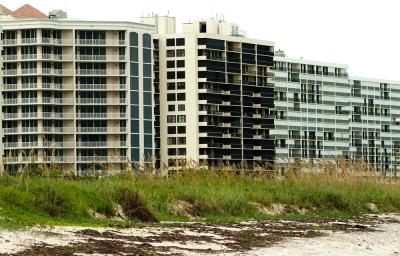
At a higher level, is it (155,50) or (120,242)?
(155,50)

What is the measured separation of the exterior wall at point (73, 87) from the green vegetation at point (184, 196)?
261 feet

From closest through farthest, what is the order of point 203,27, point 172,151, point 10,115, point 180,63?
1. point 10,115
2. point 172,151
3. point 180,63
4. point 203,27

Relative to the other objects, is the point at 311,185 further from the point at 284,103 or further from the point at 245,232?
the point at 284,103

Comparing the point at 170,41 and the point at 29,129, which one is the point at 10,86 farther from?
the point at 170,41

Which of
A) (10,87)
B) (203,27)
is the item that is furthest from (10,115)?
(203,27)

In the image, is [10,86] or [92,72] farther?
[92,72]

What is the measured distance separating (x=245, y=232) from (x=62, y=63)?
11098cm

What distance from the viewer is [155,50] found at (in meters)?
158

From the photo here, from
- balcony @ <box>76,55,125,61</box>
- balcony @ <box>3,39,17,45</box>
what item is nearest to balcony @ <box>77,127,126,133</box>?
balcony @ <box>76,55,125,61</box>

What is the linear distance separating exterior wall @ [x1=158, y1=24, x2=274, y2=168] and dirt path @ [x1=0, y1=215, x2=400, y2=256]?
378 ft

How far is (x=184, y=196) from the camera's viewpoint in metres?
43.1

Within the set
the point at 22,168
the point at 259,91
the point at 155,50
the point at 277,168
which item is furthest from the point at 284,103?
the point at 22,168

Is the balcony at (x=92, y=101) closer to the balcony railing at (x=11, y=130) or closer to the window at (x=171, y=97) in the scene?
the balcony railing at (x=11, y=130)

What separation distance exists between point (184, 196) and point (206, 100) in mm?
115851
